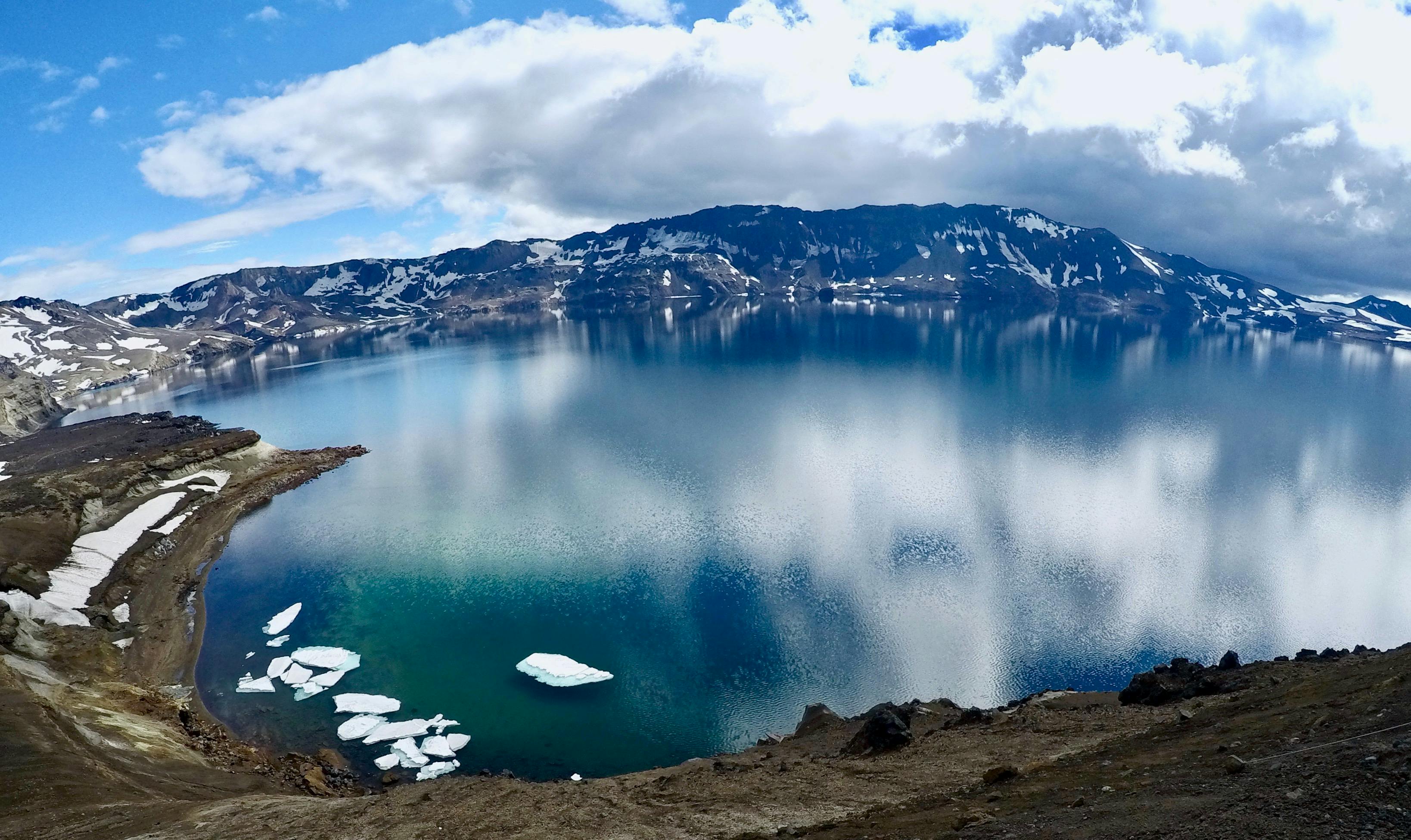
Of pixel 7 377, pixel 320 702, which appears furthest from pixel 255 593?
pixel 7 377

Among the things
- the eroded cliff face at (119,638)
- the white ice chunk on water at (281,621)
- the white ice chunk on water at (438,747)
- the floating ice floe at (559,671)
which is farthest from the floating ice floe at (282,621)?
the white ice chunk on water at (438,747)

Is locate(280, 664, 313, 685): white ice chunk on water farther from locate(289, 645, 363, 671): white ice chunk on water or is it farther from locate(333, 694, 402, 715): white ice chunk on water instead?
locate(333, 694, 402, 715): white ice chunk on water

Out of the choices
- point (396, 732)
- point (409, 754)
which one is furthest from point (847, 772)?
point (396, 732)

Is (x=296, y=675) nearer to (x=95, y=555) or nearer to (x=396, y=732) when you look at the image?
(x=396, y=732)

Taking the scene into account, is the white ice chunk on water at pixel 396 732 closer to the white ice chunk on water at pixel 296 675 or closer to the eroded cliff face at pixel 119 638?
the eroded cliff face at pixel 119 638

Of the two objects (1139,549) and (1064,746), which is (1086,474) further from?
(1064,746)

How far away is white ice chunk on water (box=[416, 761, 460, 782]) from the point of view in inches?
1140

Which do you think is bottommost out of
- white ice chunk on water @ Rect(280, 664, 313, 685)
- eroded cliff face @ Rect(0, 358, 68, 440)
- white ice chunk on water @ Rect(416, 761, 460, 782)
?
white ice chunk on water @ Rect(416, 761, 460, 782)

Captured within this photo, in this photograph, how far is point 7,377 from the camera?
13512cm

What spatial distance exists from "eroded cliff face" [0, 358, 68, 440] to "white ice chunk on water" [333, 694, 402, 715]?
11381cm

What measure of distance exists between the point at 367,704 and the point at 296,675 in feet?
20.2

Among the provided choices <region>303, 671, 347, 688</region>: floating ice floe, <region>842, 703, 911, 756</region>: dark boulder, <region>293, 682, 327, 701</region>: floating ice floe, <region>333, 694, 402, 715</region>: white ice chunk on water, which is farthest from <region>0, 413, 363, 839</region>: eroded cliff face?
<region>842, 703, 911, 756</region>: dark boulder

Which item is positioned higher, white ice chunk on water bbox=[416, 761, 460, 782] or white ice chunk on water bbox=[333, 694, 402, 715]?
white ice chunk on water bbox=[333, 694, 402, 715]

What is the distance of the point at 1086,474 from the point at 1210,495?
32.2 ft
